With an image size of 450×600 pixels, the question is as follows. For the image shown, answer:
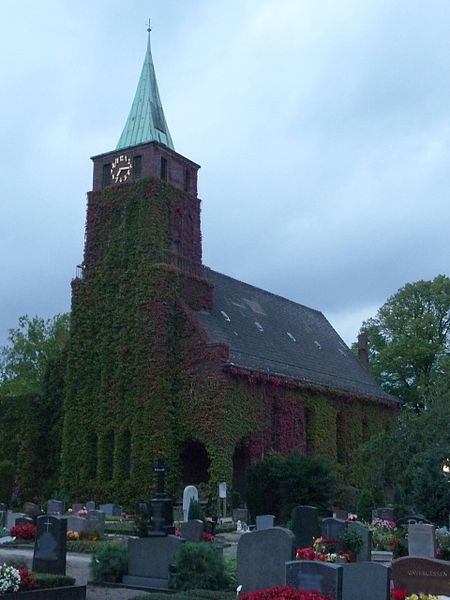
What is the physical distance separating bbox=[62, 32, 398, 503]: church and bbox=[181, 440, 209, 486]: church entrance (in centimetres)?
7

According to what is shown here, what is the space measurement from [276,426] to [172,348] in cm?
656

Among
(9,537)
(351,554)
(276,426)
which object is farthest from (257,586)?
(276,426)

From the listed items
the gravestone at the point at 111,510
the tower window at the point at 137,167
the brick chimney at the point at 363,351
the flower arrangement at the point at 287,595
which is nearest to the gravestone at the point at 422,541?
the flower arrangement at the point at 287,595

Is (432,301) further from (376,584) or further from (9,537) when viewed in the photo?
(376,584)

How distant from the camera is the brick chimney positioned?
170 feet

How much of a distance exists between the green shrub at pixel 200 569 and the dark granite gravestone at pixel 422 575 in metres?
3.31

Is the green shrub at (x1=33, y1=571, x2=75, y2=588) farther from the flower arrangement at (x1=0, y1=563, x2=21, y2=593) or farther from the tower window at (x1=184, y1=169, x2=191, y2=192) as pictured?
the tower window at (x1=184, y1=169, x2=191, y2=192)

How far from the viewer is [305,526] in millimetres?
19234

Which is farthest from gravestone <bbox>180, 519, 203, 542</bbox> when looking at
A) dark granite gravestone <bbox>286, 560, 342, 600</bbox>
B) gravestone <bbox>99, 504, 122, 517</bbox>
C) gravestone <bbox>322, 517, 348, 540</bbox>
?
gravestone <bbox>99, 504, 122, 517</bbox>

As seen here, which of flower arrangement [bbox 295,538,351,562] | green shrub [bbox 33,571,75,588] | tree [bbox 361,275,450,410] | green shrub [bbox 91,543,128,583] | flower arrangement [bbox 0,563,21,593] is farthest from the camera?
tree [bbox 361,275,450,410]

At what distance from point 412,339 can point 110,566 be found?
40.9m

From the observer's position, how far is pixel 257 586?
13.5 meters

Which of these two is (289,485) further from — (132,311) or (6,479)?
(6,479)

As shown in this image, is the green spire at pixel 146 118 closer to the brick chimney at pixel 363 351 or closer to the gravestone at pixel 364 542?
the brick chimney at pixel 363 351
